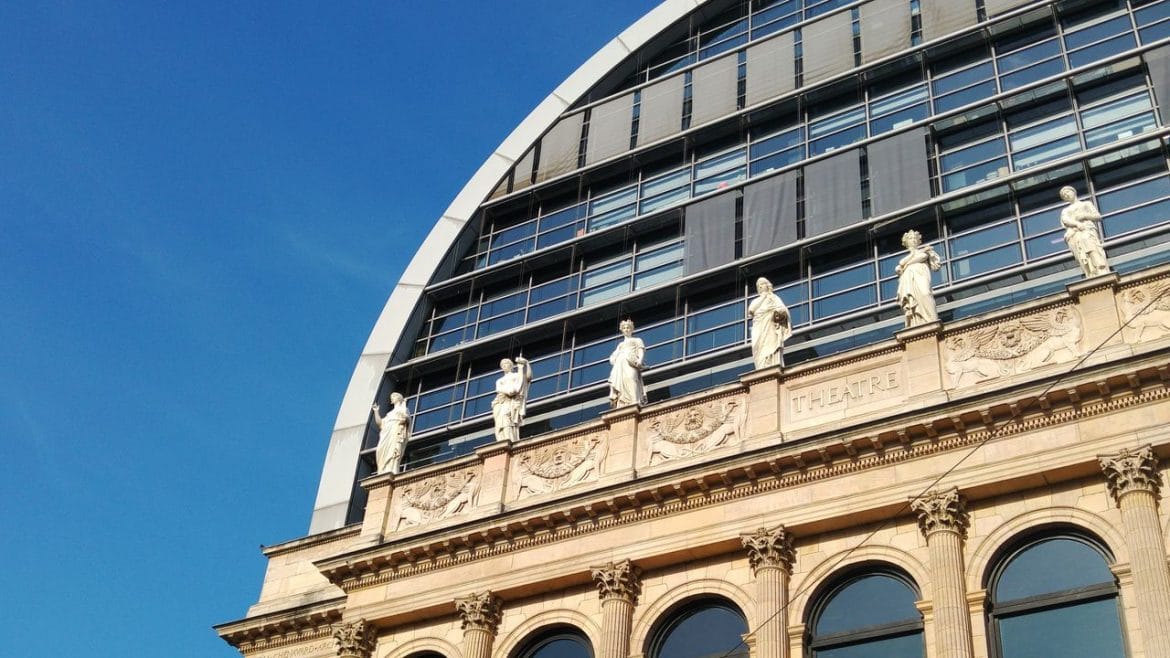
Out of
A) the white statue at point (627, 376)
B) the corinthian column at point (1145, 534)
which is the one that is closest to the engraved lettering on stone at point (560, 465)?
the white statue at point (627, 376)

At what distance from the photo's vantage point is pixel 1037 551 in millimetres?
25250

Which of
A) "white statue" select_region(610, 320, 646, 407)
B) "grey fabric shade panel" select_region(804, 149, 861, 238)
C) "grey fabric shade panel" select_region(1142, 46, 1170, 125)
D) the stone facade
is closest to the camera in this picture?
the stone facade

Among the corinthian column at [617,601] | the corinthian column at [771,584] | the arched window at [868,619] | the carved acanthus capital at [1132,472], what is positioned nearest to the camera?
the carved acanthus capital at [1132,472]

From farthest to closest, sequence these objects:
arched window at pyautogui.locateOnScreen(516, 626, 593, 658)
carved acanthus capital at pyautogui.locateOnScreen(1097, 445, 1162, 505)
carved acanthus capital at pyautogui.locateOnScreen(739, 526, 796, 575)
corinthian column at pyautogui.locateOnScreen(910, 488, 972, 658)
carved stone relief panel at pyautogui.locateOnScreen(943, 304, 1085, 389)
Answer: arched window at pyautogui.locateOnScreen(516, 626, 593, 658) → carved acanthus capital at pyautogui.locateOnScreen(739, 526, 796, 575) → carved stone relief panel at pyautogui.locateOnScreen(943, 304, 1085, 389) → corinthian column at pyautogui.locateOnScreen(910, 488, 972, 658) → carved acanthus capital at pyautogui.locateOnScreen(1097, 445, 1162, 505)

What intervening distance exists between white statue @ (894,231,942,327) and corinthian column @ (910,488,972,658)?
405cm

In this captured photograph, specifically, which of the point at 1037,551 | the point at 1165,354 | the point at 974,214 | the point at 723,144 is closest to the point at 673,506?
the point at 1037,551

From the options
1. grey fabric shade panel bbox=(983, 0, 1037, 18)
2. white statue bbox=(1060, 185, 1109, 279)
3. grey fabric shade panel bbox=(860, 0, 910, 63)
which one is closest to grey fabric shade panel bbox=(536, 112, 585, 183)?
grey fabric shade panel bbox=(860, 0, 910, 63)

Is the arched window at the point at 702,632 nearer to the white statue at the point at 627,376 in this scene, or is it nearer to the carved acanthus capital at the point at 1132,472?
the white statue at the point at 627,376

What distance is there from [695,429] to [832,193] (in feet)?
38.2

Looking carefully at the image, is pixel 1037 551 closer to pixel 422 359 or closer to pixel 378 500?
pixel 378 500

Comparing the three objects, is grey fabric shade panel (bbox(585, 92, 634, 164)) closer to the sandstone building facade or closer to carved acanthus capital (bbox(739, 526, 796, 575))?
the sandstone building facade

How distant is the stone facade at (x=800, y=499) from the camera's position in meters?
25.0

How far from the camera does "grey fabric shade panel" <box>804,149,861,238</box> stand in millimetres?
38625

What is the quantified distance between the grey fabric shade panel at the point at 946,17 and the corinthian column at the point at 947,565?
18.9 metres
